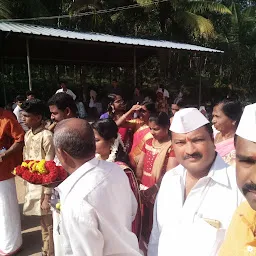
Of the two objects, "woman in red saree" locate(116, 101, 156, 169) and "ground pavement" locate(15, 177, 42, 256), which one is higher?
"woman in red saree" locate(116, 101, 156, 169)

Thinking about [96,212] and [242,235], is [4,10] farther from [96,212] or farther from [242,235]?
[242,235]

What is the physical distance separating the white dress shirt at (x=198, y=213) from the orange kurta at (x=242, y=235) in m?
0.39

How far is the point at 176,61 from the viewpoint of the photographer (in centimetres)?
1962

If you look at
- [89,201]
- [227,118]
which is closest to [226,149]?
[227,118]

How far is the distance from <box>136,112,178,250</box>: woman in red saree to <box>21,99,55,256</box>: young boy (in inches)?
37.3

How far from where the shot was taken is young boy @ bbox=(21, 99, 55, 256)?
123 inches

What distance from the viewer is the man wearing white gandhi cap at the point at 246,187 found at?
102 centimetres

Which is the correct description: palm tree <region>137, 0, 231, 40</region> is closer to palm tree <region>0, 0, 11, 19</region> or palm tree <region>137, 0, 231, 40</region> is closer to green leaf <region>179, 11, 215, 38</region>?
green leaf <region>179, 11, 215, 38</region>

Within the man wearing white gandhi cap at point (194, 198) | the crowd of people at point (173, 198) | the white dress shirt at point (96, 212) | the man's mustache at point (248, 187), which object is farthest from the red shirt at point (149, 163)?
the man's mustache at point (248, 187)

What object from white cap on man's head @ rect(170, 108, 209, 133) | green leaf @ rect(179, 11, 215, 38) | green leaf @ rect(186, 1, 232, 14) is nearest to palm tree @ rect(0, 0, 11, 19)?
green leaf @ rect(179, 11, 215, 38)

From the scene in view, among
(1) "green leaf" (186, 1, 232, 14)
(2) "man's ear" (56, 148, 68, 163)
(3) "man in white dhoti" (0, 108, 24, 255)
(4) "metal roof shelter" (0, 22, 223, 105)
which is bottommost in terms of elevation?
(3) "man in white dhoti" (0, 108, 24, 255)

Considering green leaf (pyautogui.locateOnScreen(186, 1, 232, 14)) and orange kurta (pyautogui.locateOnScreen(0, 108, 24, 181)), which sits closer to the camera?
orange kurta (pyautogui.locateOnScreen(0, 108, 24, 181))

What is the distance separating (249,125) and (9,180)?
3.01 m

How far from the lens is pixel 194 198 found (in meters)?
1.66
